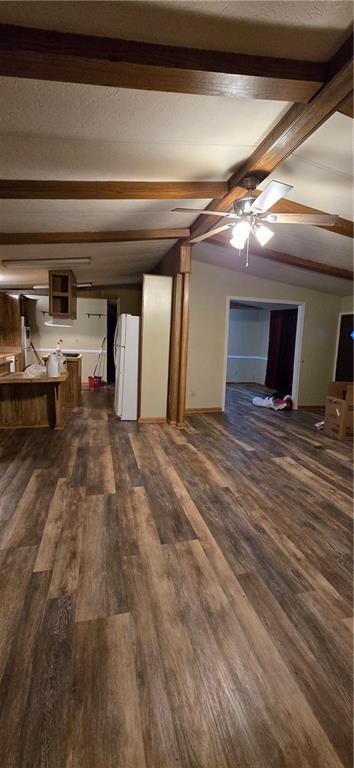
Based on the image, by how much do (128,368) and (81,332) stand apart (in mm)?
3534

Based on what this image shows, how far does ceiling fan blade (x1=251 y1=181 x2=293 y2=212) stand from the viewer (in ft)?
6.87

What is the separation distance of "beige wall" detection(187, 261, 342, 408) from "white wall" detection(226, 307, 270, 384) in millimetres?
2759

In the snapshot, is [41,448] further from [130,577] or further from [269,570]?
[269,570]

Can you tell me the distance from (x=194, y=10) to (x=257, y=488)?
3038 mm

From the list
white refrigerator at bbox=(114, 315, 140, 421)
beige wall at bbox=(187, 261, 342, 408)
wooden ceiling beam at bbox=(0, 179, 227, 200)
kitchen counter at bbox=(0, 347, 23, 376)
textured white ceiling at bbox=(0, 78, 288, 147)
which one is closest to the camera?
textured white ceiling at bbox=(0, 78, 288, 147)

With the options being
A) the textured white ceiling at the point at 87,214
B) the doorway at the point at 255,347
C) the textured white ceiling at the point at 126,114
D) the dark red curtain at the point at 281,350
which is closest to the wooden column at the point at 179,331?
the textured white ceiling at the point at 87,214

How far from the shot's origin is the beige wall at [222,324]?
233 inches

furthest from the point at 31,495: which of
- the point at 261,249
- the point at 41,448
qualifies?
the point at 261,249

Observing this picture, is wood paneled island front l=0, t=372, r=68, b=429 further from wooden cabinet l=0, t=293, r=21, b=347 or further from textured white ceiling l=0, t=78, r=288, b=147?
wooden cabinet l=0, t=293, r=21, b=347

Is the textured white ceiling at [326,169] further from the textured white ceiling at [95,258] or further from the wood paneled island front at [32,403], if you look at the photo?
the wood paneled island front at [32,403]

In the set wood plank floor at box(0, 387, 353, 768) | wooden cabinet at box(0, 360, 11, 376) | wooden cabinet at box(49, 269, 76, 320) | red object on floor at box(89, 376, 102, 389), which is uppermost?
wooden cabinet at box(49, 269, 76, 320)

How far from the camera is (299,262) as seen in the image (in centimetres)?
507

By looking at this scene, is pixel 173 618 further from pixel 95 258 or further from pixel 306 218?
pixel 95 258

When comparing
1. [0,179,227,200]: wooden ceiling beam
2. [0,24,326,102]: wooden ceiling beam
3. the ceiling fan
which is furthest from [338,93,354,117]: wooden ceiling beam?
[0,179,227,200]: wooden ceiling beam
